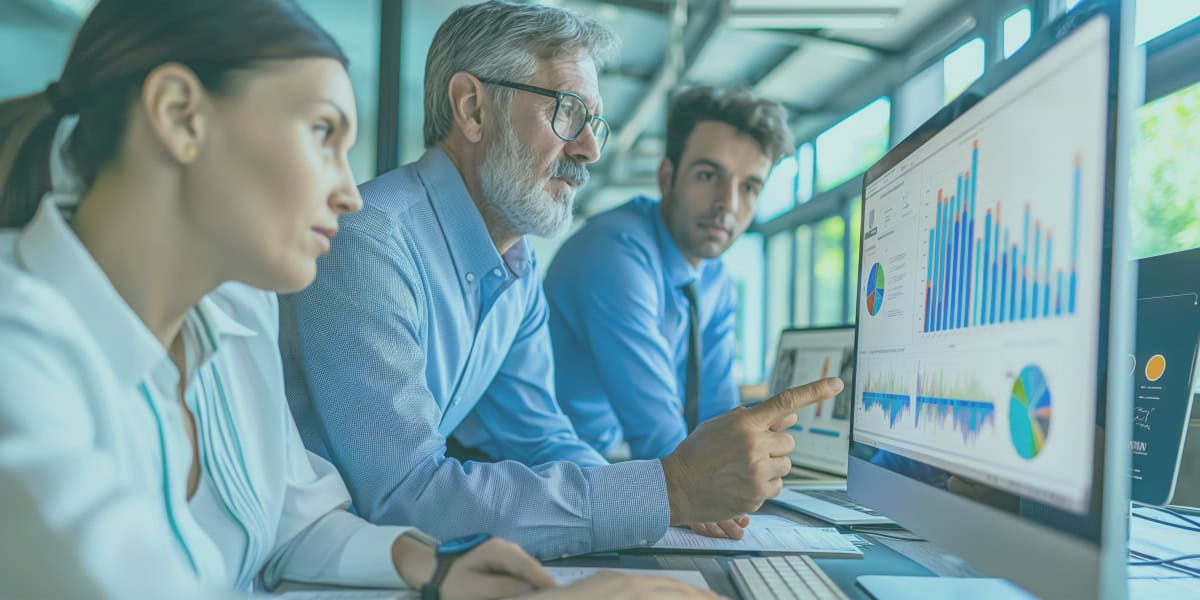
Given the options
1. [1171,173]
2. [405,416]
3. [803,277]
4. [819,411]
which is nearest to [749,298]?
[803,277]

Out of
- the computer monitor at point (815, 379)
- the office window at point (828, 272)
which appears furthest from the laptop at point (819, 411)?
the office window at point (828, 272)

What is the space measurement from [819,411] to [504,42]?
3.95 feet

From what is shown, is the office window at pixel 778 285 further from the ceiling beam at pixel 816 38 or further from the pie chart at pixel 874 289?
the pie chart at pixel 874 289

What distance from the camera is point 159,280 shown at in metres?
0.66

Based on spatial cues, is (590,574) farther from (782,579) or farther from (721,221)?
(721,221)

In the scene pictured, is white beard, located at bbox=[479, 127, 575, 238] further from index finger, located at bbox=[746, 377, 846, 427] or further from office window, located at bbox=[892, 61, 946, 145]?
office window, located at bbox=[892, 61, 946, 145]

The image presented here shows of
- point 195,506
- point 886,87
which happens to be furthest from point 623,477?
point 886,87

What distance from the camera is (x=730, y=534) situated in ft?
3.60

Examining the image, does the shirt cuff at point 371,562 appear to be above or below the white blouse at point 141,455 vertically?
below

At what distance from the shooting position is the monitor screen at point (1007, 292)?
22.4 inches

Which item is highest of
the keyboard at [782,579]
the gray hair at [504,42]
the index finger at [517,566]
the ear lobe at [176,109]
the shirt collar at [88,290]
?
the gray hair at [504,42]

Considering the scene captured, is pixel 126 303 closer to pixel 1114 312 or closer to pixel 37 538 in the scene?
pixel 37 538

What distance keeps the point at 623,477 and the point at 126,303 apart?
Result: 610 mm

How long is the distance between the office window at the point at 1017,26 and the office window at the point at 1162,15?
1.07 m
